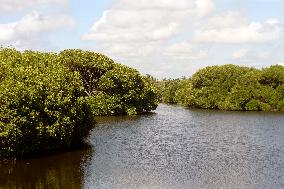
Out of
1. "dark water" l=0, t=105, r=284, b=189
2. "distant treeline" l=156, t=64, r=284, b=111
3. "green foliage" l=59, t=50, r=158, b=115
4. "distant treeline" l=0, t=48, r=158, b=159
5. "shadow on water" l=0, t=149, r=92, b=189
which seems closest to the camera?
"shadow on water" l=0, t=149, r=92, b=189

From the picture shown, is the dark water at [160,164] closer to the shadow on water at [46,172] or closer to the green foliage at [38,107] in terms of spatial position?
the shadow on water at [46,172]

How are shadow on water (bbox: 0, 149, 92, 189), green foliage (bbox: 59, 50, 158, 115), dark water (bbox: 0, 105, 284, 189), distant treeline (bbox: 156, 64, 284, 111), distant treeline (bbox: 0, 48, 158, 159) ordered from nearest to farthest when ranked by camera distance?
1. shadow on water (bbox: 0, 149, 92, 189)
2. dark water (bbox: 0, 105, 284, 189)
3. distant treeline (bbox: 0, 48, 158, 159)
4. green foliage (bbox: 59, 50, 158, 115)
5. distant treeline (bbox: 156, 64, 284, 111)

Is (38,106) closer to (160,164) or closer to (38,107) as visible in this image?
(38,107)

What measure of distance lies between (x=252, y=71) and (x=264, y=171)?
94156 millimetres

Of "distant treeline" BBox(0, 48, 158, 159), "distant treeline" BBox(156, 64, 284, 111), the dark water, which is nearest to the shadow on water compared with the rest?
the dark water

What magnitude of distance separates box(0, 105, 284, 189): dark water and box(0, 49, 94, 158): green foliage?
182cm

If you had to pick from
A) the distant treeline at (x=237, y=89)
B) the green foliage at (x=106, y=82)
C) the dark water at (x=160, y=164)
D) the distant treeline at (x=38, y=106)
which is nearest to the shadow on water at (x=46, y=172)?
the dark water at (x=160, y=164)

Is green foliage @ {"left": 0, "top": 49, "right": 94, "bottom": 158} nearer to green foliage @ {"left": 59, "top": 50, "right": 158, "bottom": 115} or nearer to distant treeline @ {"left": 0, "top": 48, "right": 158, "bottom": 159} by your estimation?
distant treeline @ {"left": 0, "top": 48, "right": 158, "bottom": 159}

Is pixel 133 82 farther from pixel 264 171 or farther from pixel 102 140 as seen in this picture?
pixel 264 171

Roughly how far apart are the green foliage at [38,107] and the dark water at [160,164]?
5.96 ft

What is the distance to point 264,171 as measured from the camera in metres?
39.0

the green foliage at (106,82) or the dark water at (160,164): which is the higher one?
the green foliage at (106,82)

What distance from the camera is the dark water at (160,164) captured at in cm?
3434

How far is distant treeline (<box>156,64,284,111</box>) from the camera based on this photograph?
119938 millimetres
